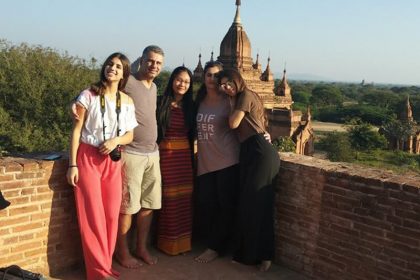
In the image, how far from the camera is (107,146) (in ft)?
9.64

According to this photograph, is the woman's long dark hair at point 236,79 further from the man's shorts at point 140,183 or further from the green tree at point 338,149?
the green tree at point 338,149

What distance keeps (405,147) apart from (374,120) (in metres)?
17.2

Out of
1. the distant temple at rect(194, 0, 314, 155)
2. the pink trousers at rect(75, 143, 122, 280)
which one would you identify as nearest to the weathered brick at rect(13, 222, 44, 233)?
the pink trousers at rect(75, 143, 122, 280)

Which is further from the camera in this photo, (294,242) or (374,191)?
(294,242)

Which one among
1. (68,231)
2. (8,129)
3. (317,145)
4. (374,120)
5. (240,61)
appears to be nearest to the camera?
(68,231)

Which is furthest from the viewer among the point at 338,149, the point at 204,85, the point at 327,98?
the point at 327,98

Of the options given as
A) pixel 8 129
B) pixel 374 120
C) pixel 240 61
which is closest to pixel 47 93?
pixel 8 129

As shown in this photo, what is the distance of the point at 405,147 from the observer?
121 feet

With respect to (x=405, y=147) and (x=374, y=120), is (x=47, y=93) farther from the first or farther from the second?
(x=374, y=120)

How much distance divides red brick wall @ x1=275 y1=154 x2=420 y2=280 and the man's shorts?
1.08m

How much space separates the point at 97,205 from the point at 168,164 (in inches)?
30.8

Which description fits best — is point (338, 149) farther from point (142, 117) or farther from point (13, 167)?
point (13, 167)

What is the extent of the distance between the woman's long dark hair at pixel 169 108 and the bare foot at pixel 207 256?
1.06 m

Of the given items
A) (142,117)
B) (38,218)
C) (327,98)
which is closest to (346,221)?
(142,117)
